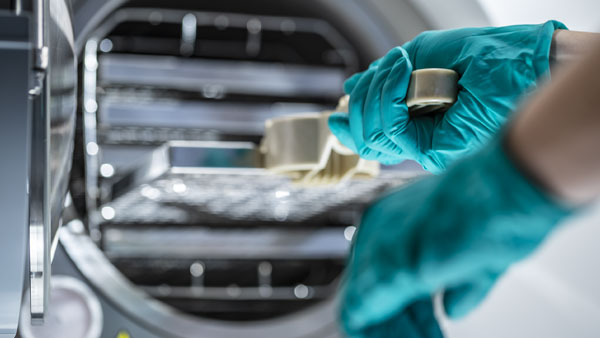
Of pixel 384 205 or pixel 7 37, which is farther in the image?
pixel 7 37

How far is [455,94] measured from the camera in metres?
0.94

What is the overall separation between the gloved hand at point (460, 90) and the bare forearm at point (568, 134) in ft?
1.43

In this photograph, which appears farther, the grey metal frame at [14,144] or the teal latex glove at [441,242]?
the grey metal frame at [14,144]

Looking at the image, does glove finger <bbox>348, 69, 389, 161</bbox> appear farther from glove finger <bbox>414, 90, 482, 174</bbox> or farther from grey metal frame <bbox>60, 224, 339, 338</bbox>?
grey metal frame <bbox>60, 224, 339, 338</bbox>

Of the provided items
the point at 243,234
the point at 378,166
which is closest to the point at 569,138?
the point at 378,166

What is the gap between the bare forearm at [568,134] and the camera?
1.39ft

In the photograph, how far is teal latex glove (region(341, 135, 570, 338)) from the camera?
0.48 meters

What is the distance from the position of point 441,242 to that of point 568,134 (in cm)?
14

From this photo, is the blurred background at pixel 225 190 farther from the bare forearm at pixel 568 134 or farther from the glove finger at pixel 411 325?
the bare forearm at pixel 568 134

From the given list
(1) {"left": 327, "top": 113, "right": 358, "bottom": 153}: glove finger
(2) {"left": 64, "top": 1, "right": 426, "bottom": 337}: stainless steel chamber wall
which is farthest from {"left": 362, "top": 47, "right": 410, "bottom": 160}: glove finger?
(2) {"left": 64, "top": 1, "right": 426, "bottom": 337}: stainless steel chamber wall

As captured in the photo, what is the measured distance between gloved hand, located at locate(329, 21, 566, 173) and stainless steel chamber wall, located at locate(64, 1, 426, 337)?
1.48ft

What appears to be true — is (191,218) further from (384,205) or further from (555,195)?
(555,195)

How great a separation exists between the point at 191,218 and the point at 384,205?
4.47 ft

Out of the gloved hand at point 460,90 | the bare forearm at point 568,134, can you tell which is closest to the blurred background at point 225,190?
the gloved hand at point 460,90
